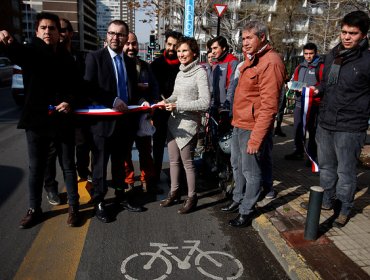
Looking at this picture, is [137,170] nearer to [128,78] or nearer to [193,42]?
[128,78]

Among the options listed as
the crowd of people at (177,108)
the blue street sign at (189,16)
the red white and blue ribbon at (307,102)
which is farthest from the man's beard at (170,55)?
the blue street sign at (189,16)

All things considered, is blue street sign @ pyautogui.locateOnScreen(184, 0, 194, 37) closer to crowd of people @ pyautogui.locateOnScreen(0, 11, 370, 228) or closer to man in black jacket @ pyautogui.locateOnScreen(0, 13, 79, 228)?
crowd of people @ pyautogui.locateOnScreen(0, 11, 370, 228)

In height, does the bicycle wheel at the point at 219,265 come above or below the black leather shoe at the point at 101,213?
below

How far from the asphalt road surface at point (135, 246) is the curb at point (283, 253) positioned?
0.07 m

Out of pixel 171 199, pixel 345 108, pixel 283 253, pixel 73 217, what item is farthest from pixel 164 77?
pixel 283 253

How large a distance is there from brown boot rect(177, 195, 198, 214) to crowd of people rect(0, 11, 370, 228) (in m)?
0.01

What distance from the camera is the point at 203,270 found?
283 cm

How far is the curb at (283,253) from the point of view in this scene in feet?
8.86

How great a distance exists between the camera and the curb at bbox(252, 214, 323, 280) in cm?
270

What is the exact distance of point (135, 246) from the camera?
125 inches

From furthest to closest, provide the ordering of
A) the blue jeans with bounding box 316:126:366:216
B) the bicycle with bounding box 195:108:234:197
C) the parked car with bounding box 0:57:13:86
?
the parked car with bounding box 0:57:13:86, the bicycle with bounding box 195:108:234:197, the blue jeans with bounding box 316:126:366:216

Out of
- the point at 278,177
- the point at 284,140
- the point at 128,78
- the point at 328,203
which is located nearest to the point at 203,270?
the point at 328,203

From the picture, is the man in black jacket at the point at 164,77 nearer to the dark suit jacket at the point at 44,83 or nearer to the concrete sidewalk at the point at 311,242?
the dark suit jacket at the point at 44,83

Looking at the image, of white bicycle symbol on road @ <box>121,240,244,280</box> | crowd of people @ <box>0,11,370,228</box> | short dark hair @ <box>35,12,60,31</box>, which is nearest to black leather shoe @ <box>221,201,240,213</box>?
crowd of people @ <box>0,11,370,228</box>
